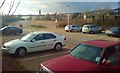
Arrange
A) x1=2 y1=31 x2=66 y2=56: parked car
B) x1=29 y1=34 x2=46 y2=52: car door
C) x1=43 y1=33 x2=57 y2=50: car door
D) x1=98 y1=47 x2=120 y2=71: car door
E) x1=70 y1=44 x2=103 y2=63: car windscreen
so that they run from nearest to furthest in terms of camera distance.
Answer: x1=98 y1=47 x2=120 y2=71: car door → x1=70 y1=44 x2=103 y2=63: car windscreen → x1=2 y1=31 x2=66 y2=56: parked car → x1=29 y1=34 x2=46 y2=52: car door → x1=43 y1=33 x2=57 y2=50: car door

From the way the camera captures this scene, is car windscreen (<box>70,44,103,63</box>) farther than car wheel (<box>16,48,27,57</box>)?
No

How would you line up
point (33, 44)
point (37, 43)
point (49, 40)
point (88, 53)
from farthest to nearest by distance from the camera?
point (49, 40)
point (37, 43)
point (33, 44)
point (88, 53)

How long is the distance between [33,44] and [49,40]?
125 centimetres

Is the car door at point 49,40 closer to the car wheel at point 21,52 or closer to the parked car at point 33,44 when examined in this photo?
the parked car at point 33,44

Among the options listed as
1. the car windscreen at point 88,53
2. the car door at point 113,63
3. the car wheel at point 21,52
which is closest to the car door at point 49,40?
the car wheel at point 21,52

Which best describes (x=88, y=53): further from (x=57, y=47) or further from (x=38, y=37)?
(x=57, y=47)

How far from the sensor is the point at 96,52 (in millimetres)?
6637

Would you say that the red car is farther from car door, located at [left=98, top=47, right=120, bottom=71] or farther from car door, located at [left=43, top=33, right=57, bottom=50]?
car door, located at [left=43, top=33, right=57, bottom=50]

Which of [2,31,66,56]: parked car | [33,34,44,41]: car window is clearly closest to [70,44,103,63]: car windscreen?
[2,31,66,56]: parked car

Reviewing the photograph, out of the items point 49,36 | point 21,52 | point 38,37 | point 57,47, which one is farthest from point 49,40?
point 21,52

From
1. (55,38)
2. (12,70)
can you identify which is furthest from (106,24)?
(12,70)

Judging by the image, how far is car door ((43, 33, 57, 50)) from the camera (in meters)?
13.3

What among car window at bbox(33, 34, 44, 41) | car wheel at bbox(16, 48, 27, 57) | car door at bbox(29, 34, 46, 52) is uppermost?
car window at bbox(33, 34, 44, 41)

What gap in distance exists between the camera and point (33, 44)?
41.4 ft
